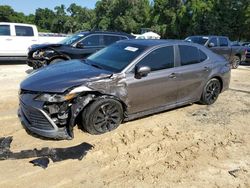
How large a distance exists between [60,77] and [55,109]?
0.63 meters

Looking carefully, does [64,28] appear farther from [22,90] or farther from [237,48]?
[22,90]

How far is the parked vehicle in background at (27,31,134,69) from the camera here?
10.6 meters

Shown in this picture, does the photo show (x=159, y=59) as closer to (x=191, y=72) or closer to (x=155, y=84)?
(x=155, y=84)

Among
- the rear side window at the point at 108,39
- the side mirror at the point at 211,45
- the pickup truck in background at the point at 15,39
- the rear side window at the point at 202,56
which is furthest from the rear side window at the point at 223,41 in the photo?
the pickup truck in background at the point at 15,39

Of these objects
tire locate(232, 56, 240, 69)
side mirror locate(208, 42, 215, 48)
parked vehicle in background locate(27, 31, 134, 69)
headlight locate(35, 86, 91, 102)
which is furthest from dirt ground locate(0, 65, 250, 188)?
tire locate(232, 56, 240, 69)

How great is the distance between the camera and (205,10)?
161 ft

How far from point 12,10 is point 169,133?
95.1 m

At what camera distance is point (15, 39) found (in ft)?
46.7

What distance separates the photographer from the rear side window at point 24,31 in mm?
14391

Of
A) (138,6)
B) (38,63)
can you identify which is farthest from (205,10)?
(38,63)

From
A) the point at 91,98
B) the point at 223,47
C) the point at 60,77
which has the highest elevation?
the point at 60,77

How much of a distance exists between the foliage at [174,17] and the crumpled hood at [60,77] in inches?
1658

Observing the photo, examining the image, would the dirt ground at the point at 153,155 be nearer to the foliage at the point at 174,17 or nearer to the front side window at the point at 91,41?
the front side window at the point at 91,41

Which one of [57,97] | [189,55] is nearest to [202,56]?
[189,55]
